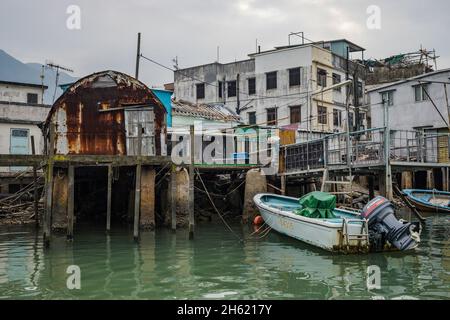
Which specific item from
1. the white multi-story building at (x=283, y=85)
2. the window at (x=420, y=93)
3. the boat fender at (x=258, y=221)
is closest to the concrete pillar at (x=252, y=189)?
the boat fender at (x=258, y=221)

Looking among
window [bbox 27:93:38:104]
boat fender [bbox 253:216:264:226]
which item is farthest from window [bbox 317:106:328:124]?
window [bbox 27:93:38:104]

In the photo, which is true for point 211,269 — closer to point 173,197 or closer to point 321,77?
point 173,197

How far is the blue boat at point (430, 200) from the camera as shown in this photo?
91.6ft

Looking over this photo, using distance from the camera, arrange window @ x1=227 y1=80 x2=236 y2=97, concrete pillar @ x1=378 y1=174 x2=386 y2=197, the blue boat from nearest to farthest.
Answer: concrete pillar @ x1=378 y1=174 x2=386 y2=197 < the blue boat < window @ x1=227 y1=80 x2=236 y2=97

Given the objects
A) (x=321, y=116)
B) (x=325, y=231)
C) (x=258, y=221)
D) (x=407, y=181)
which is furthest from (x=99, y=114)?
(x=407, y=181)

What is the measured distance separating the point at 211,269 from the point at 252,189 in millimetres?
10929

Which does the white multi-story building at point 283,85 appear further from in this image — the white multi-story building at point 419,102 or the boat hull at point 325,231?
the boat hull at point 325,231

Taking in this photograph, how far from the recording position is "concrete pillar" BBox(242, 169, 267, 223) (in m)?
23.2

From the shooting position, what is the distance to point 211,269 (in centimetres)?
1272

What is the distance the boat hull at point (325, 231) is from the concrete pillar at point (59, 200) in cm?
871

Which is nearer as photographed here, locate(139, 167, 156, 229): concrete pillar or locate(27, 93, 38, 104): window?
locate(139, 167, 156, 229): concrete pillar

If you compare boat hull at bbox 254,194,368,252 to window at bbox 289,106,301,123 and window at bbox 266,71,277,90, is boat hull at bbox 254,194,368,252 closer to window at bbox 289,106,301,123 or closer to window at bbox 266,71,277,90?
window at bbox 289,106,301,123

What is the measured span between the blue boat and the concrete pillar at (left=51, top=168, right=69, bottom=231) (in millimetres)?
19948

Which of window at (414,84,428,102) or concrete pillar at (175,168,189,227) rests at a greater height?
window at (414,84,428,102)
